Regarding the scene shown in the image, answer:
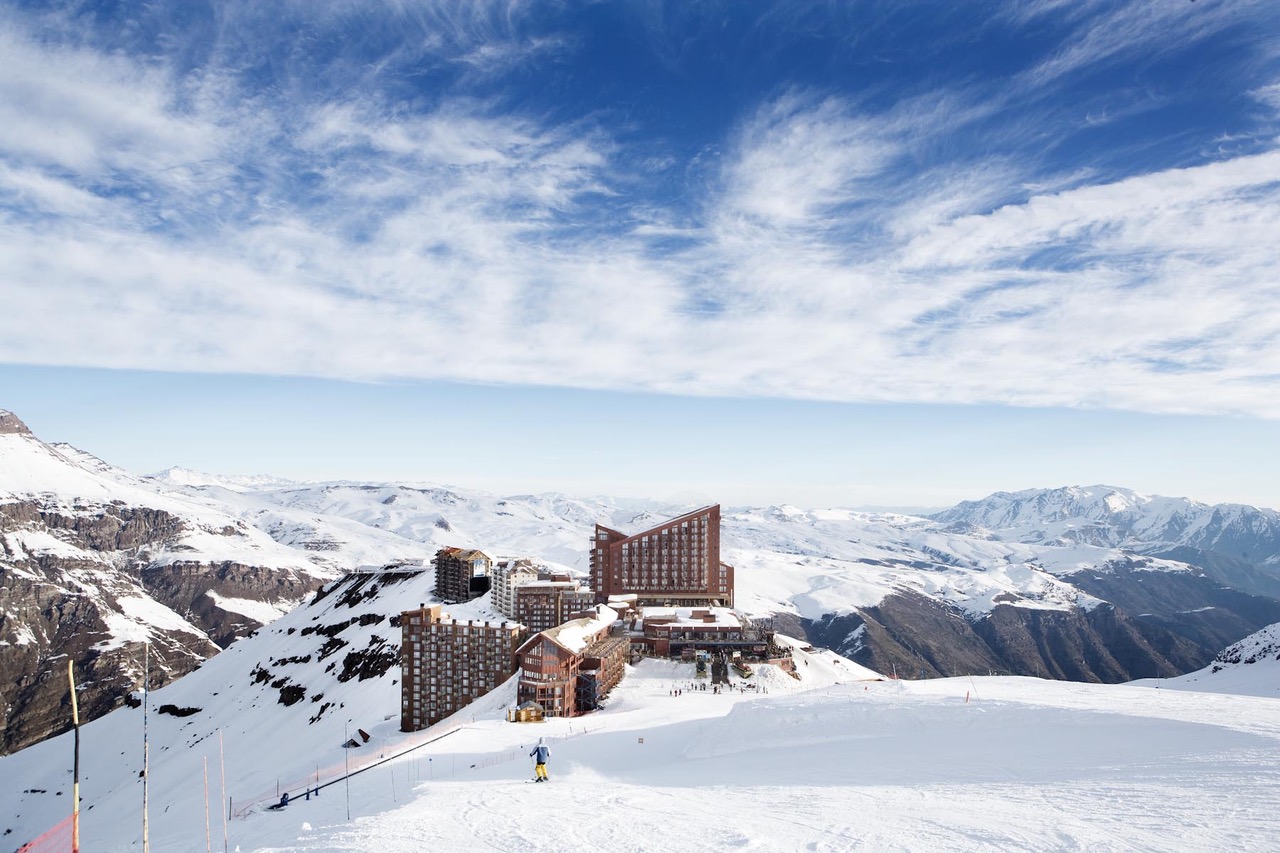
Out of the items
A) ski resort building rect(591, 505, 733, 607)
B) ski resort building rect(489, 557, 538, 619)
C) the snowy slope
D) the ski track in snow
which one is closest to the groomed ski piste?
the ski track in snow

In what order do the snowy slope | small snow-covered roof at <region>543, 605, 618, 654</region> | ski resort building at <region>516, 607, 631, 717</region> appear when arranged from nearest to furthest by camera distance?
ski resort building at <region>516, 607, 631, 717</region>, small snow-covered roof at <region>543, 605, 618, 654</region>, the snowy slope

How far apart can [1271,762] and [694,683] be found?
60972mm

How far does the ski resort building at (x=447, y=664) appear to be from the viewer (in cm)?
9400

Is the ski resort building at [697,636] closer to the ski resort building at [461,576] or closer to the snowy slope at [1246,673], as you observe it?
the ski resort building at [461,576]

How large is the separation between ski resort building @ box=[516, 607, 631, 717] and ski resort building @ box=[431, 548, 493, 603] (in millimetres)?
67541

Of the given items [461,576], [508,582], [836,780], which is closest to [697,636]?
[508,582]

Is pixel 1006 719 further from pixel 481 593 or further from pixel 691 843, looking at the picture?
pixel 481 593

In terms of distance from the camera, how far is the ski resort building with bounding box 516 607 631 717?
69562 mm

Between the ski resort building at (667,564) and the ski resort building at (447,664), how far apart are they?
34.1 m

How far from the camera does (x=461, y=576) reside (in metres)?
146

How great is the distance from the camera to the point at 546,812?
2584cm

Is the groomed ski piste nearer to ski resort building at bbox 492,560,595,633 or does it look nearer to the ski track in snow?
the ski track in snow

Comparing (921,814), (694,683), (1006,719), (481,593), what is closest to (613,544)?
(481,593)

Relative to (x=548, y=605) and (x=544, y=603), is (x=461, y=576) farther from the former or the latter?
(x=548, y=605)
